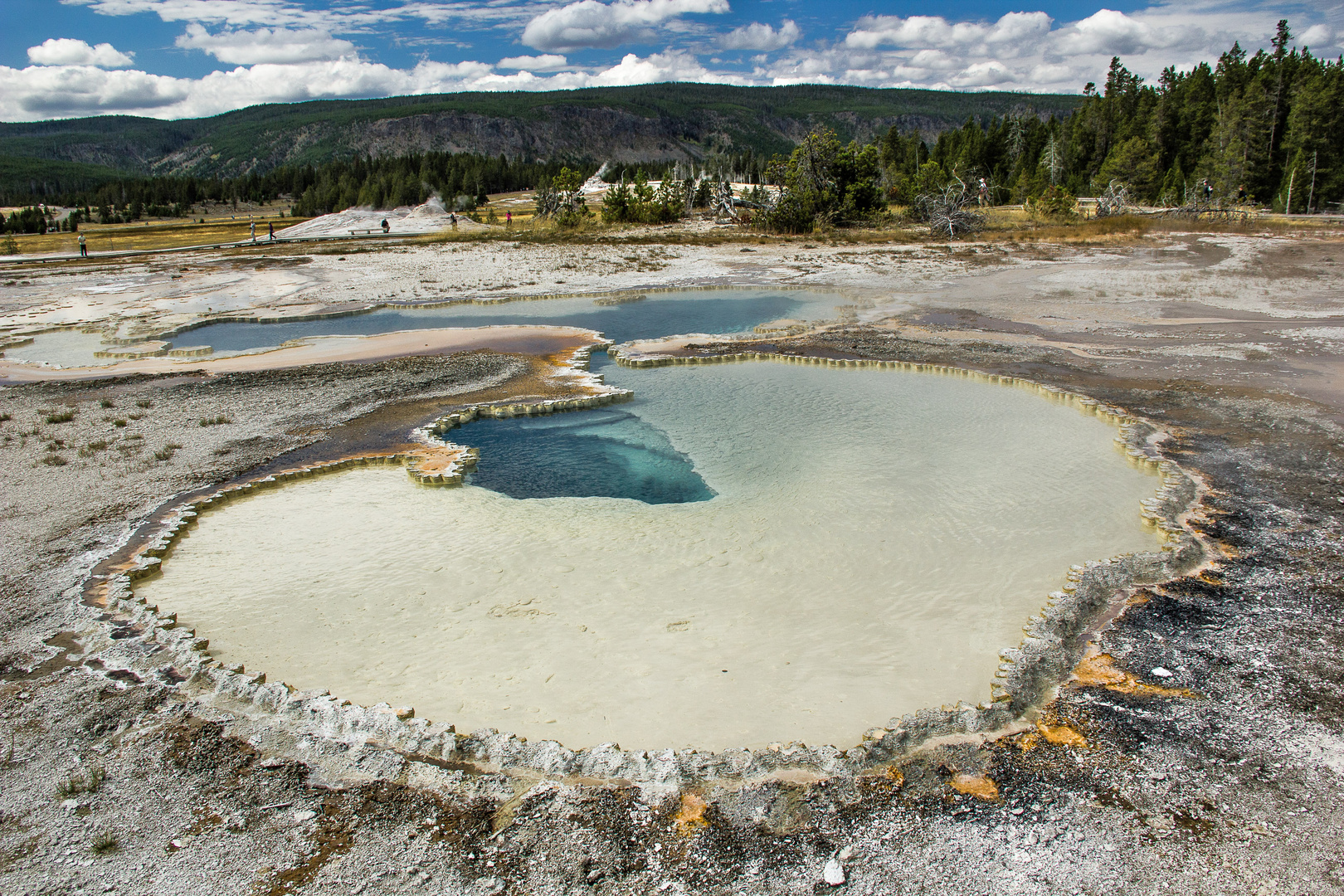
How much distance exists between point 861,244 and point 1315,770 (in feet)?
115

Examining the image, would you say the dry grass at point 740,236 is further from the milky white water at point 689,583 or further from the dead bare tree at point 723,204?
the milky white water at point 689,583

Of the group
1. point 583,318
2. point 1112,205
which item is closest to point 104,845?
point 583,318

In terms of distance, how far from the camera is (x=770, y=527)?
8.62 meters

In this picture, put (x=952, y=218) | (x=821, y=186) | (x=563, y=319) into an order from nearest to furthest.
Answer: (x=563, y=319), (x=952, y=218), (x=821, y=186)

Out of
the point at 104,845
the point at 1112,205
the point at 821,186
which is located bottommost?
the point at 104,845

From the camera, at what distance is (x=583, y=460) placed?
1102cm

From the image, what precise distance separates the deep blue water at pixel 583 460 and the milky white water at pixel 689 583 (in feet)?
0.93

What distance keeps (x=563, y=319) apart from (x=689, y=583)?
15.6 m

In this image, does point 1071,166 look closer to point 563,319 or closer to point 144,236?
point 563,319

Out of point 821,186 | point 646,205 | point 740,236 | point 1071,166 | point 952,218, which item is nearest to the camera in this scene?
point 952,218

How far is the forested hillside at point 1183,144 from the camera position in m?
49.5

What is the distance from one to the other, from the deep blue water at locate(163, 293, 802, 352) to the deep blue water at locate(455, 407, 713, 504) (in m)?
6.52

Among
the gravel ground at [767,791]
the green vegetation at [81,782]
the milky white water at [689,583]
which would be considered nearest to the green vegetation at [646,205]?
the milky white water at [689,583]

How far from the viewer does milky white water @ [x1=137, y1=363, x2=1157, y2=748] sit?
593 cm
